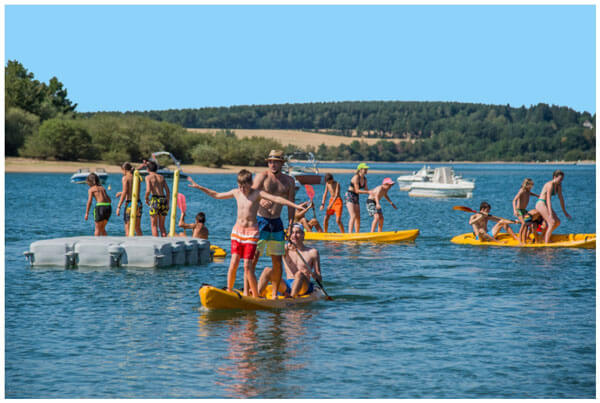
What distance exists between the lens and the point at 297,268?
13.4 meters

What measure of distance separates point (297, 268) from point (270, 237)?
1.29 m

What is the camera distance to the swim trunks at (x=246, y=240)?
12.0 meters

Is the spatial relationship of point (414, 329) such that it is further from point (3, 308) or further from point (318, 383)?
point (3, 308)

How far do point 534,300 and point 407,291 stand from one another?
223cm

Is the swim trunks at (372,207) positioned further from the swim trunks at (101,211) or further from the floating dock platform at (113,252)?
the swim trunks at (101,211)

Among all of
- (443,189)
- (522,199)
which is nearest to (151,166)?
(522,199)

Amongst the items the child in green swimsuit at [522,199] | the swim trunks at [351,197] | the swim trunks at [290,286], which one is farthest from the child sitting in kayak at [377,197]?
the swim trunks at [290,286]

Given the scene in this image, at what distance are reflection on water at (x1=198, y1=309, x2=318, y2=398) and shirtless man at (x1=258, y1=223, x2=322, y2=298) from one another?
0.41 m

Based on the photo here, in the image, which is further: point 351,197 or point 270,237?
point 351,197

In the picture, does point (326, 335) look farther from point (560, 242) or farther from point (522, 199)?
point (560, 242)

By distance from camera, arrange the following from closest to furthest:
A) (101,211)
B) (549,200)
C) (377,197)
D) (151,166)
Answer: (151,166)
(101,211)
(549,200)
(377,197)

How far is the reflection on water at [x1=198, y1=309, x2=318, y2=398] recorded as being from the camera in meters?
9.35

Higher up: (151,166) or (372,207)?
(151,166)

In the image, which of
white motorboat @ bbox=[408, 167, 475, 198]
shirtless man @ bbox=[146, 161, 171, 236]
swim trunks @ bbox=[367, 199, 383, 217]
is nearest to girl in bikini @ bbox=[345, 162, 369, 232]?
swim trunks @ bbox=[367, 199, 383, 217]
